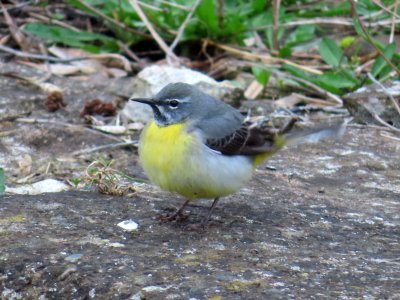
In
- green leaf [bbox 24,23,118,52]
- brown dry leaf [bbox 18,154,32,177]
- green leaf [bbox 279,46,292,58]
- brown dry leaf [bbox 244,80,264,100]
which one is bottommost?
brown dry leaf [bbox 18,154,32,177]

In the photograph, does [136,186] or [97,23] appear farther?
[97,23]

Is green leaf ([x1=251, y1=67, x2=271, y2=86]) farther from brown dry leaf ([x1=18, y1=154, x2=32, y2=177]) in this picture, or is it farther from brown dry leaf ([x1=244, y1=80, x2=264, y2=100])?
Result: brown dry leaf ([x1=18, y1=154, x2=32, y2=177])

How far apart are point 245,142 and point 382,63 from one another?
2.39 m

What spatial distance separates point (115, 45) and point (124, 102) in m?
1.07

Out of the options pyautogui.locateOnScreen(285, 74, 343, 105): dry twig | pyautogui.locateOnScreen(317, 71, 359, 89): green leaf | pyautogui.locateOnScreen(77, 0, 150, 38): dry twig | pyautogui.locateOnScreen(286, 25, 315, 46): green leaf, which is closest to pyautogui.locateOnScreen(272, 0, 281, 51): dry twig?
pyautogui.locateOnScreen(286, 25, 315, 46): green leaf

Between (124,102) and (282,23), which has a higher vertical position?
(282,23)

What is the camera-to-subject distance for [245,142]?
15.5 ft

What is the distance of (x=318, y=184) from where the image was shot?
5129mm

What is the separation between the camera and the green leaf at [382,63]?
6617mm

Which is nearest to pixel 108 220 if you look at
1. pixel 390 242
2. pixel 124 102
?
pixel 390 242

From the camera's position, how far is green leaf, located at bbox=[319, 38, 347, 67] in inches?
275

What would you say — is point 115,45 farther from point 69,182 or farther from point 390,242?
point 390,242

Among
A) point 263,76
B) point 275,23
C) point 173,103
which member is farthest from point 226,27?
point 173,103

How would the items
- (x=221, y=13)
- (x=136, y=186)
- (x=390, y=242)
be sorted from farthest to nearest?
1. (x=221, y=13)
2. (x=136, y=186)
3. (x=390, y=242)
